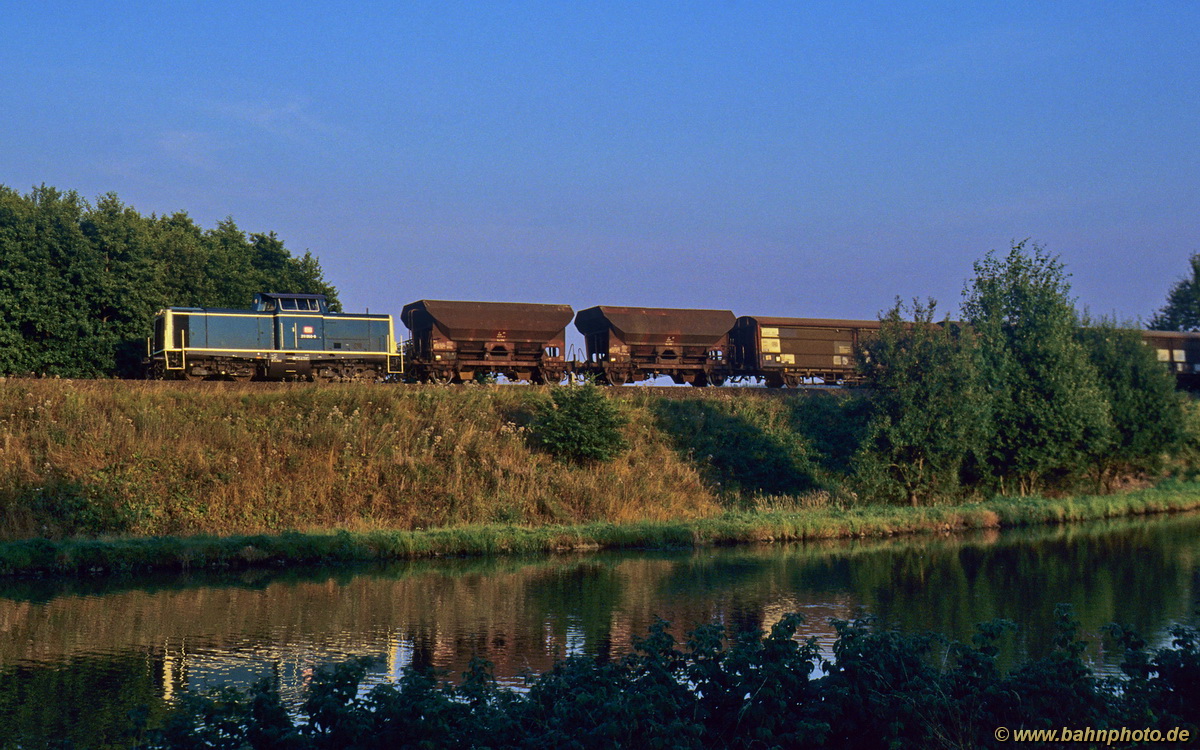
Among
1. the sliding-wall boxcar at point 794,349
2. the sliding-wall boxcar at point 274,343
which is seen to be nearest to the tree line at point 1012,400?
the sliding-wall boxcar at point 794,349

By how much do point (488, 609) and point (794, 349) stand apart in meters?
27.9

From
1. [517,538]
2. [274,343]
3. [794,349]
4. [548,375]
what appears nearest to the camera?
[517,538]

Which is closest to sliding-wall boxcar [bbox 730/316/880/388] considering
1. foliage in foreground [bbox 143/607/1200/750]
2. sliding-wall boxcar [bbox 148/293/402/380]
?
sliding-wall boxcar [bbox 148/293/402/380]

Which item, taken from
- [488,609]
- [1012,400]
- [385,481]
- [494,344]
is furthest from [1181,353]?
[488,609]

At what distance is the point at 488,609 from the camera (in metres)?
17.2

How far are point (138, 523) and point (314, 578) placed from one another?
19.5ft

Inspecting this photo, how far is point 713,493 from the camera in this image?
31.6 meters

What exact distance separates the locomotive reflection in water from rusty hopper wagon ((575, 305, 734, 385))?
4 centimetres

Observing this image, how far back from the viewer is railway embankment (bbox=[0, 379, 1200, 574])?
23.4 meters

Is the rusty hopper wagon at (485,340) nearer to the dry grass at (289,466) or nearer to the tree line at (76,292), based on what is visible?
the dry grass at (289,466)

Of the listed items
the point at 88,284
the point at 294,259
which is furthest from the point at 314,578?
the point at 294,259

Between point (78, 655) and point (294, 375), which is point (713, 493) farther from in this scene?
point (78, 655)

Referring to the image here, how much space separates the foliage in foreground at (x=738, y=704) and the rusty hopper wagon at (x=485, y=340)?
28.8 m

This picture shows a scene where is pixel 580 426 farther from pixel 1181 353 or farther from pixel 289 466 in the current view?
pixel 1181 353
